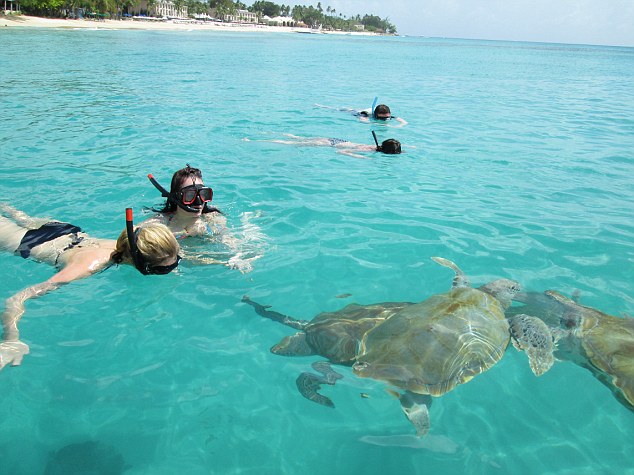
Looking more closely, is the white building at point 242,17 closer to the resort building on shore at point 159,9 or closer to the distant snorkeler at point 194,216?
the resort building on shore at point 159,9

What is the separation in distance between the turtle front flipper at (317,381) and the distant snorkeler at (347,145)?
22.1 feet

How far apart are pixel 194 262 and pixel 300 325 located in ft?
5.20

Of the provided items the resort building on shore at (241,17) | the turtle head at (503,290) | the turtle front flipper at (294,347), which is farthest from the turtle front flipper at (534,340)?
the resort building on shore at (241,17)

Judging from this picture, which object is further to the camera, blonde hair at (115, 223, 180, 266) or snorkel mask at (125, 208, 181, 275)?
blonde hair at (115, 223, 180, 266)

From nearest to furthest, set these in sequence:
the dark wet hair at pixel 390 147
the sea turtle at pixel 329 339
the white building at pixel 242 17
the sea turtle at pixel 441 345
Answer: the sea turtle at pixel 441 345 < the sea turtle at pixel 329 339 < the dark wet hair at pixel 390 147 < the white building at pixel 242 17

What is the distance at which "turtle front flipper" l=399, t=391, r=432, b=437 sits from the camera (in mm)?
3141

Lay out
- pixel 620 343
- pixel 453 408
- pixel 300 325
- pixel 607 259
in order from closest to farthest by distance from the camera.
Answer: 1. pixel 453 408
2. pixel 620 343
3. pixel 300 325
4. pixel 607 259

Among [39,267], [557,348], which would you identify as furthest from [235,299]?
[557,348]

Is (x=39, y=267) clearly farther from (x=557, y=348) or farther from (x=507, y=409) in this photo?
(x=557, y=348)

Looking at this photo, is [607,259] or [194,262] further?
[607,259]

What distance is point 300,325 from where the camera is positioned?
169 inches

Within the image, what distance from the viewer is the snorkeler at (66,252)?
365 centimetres

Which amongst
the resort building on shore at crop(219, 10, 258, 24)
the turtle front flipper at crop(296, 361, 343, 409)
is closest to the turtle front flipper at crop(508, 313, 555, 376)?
the turtle front flipper at crop(296, 361, 343, 409)

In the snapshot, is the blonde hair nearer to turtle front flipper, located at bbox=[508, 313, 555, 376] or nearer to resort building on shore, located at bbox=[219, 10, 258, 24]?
turtle front flipper, located at bbox=[508, 313, 555, 376]
